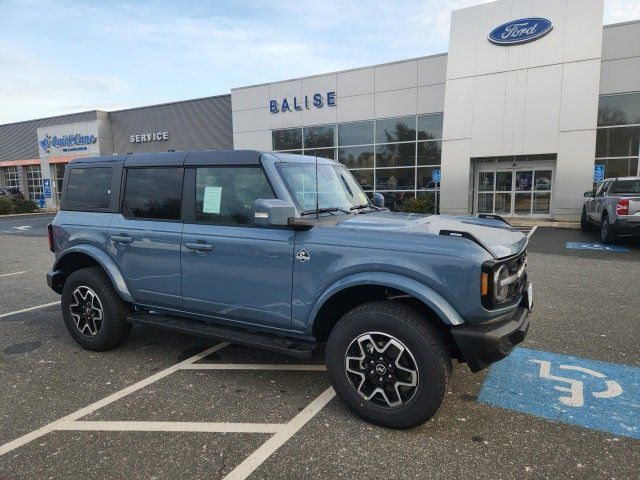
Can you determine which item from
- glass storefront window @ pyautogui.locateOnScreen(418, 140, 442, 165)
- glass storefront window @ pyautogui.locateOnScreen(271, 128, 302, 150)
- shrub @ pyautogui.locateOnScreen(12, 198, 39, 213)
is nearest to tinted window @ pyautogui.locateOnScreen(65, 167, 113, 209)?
glass storefront window @ pyautogui.locateOnScreen(418, 140, 442, 165)

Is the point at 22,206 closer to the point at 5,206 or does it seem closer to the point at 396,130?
the point at 5,206

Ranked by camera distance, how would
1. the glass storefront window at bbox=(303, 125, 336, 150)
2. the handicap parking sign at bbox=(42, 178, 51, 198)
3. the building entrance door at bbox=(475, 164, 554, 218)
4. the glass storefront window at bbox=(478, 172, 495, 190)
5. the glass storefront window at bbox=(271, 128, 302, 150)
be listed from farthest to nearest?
the handicap parking sign at bbox=(42, 178, 51, 198) < the glass storefront window at bbox=(271, 128, 302, 150) < the glass storefront window at bbox=(303, 125, 336, 150) < the glass storefront window at bbox=(478, 172, 495, 190) < the building entrance door at bbox=(475, 164, 554, 218)

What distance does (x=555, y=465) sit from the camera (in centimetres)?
263

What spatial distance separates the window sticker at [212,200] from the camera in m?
3.80

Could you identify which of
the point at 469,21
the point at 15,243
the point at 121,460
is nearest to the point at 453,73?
the point at 469,21

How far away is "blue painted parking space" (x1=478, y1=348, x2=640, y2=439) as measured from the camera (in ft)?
10.3

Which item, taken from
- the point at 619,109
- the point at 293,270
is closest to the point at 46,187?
the point at 619,109

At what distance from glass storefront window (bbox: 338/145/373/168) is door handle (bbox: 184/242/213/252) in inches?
758

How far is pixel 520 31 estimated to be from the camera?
685 inches

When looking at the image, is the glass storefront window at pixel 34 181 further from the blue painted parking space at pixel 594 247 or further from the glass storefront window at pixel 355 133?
the blue painted parking space at pixel 594 247

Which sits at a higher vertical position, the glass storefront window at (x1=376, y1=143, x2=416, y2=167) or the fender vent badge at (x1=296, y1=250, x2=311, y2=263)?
the glass storefront window at (x1=376, y1=143, x2=416, y2=167)

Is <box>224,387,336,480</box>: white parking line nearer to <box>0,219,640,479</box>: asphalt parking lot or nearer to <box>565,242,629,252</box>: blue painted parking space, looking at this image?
<box>0,219,640,479</box>: asphalt parking lot

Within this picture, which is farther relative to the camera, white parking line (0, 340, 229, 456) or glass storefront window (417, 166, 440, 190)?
glass storefront window (417, 166, 440, 190)

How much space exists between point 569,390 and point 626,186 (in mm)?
10892
